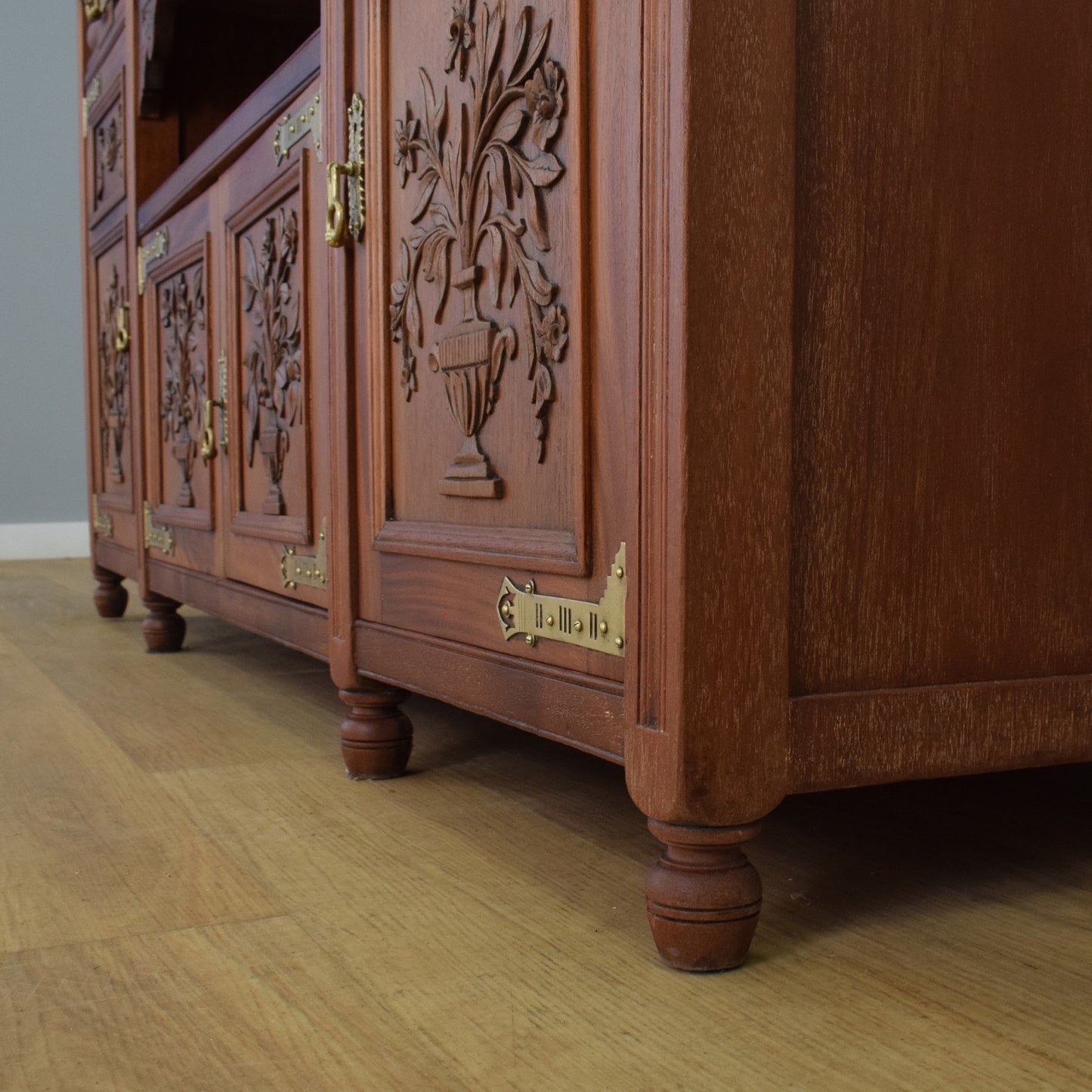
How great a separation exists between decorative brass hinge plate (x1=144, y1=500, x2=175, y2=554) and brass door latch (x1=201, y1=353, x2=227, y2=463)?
0.25 m

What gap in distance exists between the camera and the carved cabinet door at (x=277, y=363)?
124 cm

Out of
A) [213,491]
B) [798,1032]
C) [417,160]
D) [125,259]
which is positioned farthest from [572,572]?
[125,259]

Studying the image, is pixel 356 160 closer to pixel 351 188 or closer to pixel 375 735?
pixel 351 188

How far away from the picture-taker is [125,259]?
6.92ft

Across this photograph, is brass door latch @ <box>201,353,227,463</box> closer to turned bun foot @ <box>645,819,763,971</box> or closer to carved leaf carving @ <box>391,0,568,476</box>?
carved leaf carving @ <box>391,0,568,476</box>

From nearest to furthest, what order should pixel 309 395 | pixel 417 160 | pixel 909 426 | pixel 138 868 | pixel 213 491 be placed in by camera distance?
pixel 909 426, pixel 138 868, pixel 417 160, pixel 309 395, pixel 213 491

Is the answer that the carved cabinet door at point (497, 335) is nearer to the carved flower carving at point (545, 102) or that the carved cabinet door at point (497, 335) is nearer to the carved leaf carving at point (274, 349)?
the carved flower carving at point (545, 102)

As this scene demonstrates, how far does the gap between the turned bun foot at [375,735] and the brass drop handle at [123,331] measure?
3.83 feet

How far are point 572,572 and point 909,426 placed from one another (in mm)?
216

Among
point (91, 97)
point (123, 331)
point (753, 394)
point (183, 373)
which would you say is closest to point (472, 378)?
point (753, 394)

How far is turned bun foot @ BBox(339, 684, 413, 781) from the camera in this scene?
112 centimetres

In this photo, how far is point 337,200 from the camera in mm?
1090

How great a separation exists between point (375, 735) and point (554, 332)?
18.7 inches

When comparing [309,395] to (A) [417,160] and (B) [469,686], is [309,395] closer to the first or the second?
(A) [417,160]
